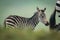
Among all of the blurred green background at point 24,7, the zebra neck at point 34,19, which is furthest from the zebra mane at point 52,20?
the zebra neck at point 34,19

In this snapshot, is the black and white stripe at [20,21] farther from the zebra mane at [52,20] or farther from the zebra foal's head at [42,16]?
the zebra mane at [52,20]

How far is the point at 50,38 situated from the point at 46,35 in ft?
0.32

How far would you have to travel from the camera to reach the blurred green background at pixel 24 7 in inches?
195

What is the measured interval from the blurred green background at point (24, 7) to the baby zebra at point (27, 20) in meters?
0.07

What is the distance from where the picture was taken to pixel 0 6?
4992 millimetres

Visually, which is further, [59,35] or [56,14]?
[56,14]

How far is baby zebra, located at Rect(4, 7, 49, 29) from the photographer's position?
4989 millimetres

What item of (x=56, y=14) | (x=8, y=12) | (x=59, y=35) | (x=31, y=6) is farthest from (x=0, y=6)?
(x=59, y=35)

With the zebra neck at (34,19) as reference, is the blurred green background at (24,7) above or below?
above

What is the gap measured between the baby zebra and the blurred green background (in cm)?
7


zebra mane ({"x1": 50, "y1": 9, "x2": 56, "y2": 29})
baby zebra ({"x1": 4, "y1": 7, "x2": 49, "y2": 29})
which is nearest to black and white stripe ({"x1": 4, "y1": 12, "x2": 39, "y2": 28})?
baby zebra ({"x1": 4, "y1": 7, "x2": 49, "y2": 29})

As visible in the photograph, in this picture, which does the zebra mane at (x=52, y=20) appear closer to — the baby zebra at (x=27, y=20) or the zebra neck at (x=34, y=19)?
the baby zebra at (x=27, y=20)

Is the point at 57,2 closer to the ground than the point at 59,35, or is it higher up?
higher up

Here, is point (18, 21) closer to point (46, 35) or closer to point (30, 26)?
point (30, 26)
